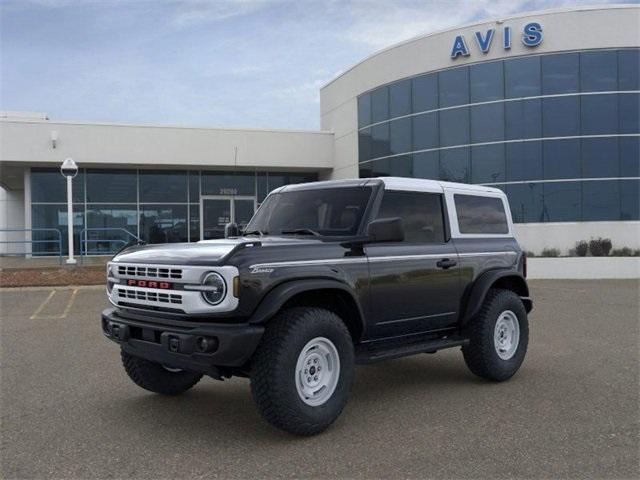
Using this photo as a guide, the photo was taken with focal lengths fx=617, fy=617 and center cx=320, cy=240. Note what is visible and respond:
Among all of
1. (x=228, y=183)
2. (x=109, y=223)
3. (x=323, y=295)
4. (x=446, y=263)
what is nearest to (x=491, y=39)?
(x=228, y=183)

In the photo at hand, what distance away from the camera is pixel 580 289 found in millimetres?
15359

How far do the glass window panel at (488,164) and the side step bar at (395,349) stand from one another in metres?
16.7

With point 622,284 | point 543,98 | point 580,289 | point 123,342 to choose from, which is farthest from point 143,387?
point 543,98

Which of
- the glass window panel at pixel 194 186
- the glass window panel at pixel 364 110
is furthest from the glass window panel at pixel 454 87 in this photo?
the glass window panel at pixel 194 186

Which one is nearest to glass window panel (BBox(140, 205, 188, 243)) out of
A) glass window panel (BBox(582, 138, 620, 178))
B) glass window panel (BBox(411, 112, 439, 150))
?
glass window panel (BBox(411, 112, 439, 150))

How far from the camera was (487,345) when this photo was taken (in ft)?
19.6

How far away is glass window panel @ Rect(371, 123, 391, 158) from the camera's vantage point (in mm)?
24411

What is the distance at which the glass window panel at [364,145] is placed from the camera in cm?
2511

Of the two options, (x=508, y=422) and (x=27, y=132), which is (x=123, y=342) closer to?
(x=508, y=422)

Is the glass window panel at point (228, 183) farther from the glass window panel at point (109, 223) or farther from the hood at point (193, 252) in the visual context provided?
the hood at point (193, 252)

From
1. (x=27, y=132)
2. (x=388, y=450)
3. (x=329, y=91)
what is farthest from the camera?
(x=329, y=91)

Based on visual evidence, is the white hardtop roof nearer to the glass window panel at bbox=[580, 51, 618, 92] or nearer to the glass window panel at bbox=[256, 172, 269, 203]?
the glass window panel at bbox=[580, 51, 618, 92]

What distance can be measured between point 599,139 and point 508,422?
17994mm

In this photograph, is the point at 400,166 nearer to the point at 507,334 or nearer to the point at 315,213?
the point at 507,334
